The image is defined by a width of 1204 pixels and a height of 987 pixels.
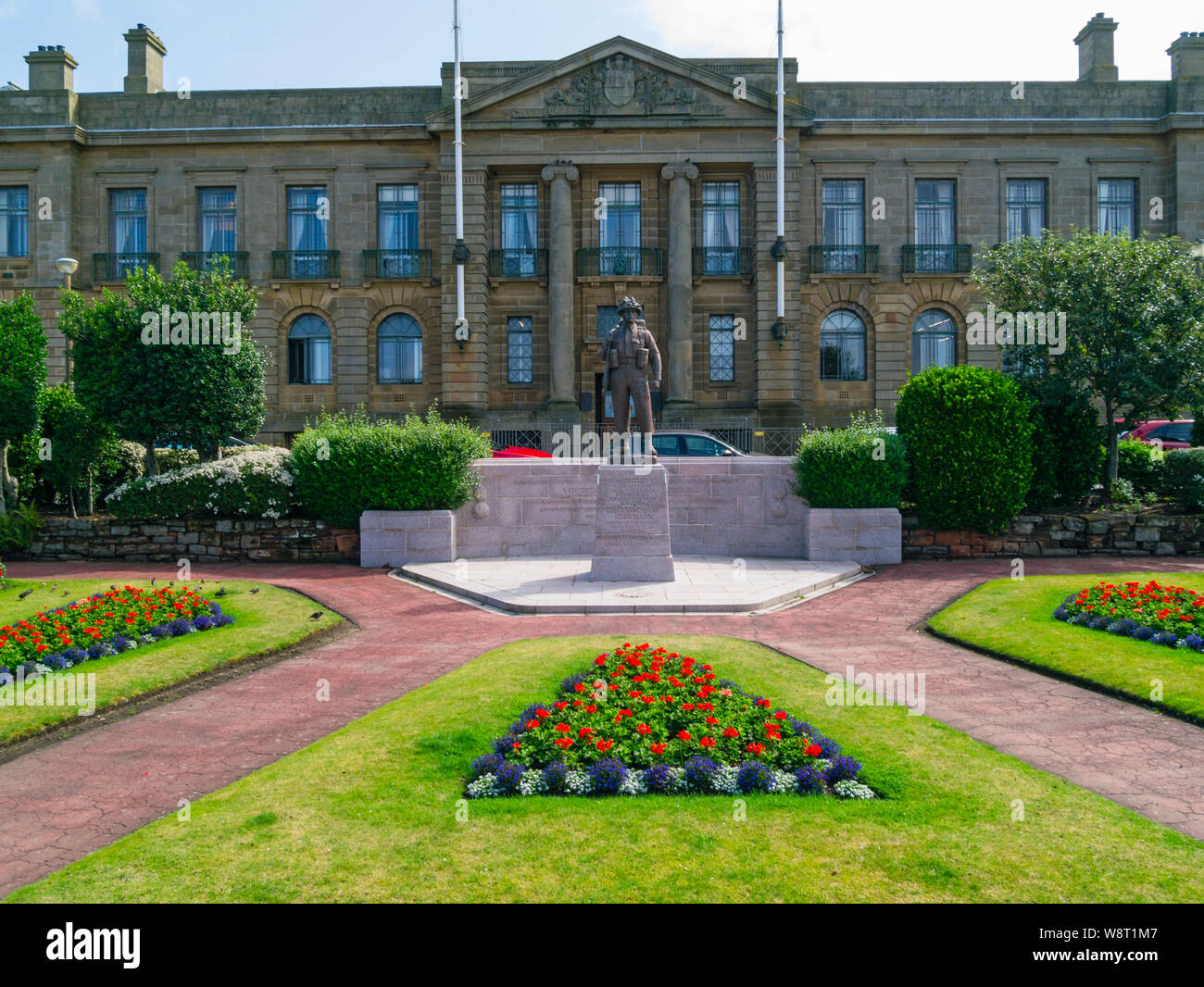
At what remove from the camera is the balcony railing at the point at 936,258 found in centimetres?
3219

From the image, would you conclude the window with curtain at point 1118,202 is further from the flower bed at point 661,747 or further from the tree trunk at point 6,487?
the tree trunk at point 6,487

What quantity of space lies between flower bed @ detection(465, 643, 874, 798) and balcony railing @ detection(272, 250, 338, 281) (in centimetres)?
2898

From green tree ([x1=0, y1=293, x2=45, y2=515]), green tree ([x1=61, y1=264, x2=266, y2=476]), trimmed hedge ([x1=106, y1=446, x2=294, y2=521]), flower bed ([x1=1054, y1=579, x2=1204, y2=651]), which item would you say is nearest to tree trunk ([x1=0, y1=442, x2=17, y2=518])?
green tree ([x1=0, y1=293, x2=45, y2=515])

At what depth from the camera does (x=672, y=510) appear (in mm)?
17625

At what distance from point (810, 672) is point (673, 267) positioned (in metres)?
25.0

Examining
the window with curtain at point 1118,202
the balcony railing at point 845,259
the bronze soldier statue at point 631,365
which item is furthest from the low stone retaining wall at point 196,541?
the window with curtain at point 1118,202

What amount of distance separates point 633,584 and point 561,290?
20002 mm

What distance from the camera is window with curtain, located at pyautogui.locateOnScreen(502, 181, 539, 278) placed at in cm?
3253

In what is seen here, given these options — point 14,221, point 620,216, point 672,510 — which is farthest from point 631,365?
point 14,221

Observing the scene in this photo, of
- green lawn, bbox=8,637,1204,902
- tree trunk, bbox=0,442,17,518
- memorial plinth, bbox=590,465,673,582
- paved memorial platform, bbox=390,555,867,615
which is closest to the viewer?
green lawn, bbox=8,637,1204,902

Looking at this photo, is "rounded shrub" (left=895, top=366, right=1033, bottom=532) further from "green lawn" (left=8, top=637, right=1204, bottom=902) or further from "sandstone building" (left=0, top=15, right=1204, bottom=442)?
"sandstone building" (left=0, top=15, right=1204, bottom=442)

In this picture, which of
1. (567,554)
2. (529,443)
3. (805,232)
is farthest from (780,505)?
(805,232)

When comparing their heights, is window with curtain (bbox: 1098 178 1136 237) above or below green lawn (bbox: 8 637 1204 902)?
above
